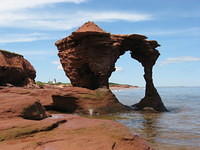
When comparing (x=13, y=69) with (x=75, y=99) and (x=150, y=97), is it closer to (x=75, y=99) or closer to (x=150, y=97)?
(x=75, y=99)

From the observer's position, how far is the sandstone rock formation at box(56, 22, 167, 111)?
22.4 metres

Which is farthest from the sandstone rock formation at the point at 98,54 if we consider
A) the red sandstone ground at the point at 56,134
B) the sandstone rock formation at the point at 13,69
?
the red sandstone ground at the point at 56,134

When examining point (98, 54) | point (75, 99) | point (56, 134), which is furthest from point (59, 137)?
point (98, 54)

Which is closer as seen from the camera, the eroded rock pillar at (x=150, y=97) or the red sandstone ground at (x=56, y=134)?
the red sandstone ground at (x=56, y=134)

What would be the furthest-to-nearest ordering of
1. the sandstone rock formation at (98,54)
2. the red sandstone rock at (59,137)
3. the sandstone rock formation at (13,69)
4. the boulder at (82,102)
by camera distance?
the sandstone rock formation at (13,69) < the sandstone rock formation at (98,54) < the boulder at (82,102) < the red sandstone rock at (59,137)

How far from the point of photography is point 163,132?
40.7ft

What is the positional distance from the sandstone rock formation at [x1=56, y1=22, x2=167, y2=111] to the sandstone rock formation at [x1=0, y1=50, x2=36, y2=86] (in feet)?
11.8

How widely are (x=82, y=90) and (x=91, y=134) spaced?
13.5 m

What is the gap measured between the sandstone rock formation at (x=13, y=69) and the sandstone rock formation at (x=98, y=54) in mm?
3606

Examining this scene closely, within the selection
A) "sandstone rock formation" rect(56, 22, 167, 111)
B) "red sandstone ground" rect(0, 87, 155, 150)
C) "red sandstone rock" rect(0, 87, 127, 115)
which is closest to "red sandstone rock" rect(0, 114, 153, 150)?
"red sandstone ground" rect(0, 87, 155, 150)

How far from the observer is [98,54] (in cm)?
2259

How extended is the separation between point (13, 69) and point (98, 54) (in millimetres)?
6704

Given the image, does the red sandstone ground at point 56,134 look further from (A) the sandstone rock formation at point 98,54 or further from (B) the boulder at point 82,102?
(A) the sandstone rock formation at point 98,54

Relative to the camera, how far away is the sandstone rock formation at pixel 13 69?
2392cm
